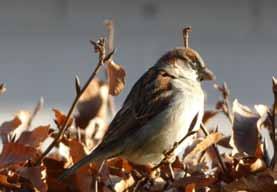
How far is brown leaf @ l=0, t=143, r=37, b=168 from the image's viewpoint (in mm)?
1455

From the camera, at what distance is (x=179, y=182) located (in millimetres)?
1438

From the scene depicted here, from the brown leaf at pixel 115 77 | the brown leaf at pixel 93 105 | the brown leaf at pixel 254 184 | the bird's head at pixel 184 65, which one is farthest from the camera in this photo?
the bird's head at pixel 184 65

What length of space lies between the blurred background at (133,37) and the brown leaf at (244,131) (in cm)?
454

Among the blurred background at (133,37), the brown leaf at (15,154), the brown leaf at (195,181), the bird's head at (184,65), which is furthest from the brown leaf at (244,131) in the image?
the blurred background at (133,37)

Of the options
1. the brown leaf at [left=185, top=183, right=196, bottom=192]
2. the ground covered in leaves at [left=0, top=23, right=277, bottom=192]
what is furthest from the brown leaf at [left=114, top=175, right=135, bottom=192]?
the brown leaf at [left=185, top=183, right=196, bottom=192]

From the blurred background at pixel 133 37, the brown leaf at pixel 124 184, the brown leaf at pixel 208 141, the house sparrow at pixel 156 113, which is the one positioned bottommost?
the blurred background at pixel 133 37

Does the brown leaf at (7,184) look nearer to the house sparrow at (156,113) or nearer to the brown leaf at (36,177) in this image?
the brown leaf at (36,177)

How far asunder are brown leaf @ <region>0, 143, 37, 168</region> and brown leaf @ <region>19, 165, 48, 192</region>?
0.9 inches

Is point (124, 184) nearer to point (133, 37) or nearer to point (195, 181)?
point (195, 181)

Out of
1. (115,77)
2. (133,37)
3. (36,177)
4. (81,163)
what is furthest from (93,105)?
(133,37)

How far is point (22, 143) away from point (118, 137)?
71cm

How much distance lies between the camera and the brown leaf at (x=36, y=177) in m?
1.42

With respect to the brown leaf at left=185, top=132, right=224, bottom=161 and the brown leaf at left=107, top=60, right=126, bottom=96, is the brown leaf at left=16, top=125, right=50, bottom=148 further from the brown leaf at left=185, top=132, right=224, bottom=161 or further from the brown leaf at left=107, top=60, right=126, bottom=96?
the brown leaf at left=185, top=132, right=224, bottom=161

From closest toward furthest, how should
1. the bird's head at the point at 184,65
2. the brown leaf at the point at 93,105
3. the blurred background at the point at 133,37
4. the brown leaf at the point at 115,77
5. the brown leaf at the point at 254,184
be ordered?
the brown leaf at the point at 254,184 < the brown leaf at the point at 115,77 < the brown leaf at the point at 93,105 < the bird's head at the point at 184,65 < the blurred background at the point at 133,37
